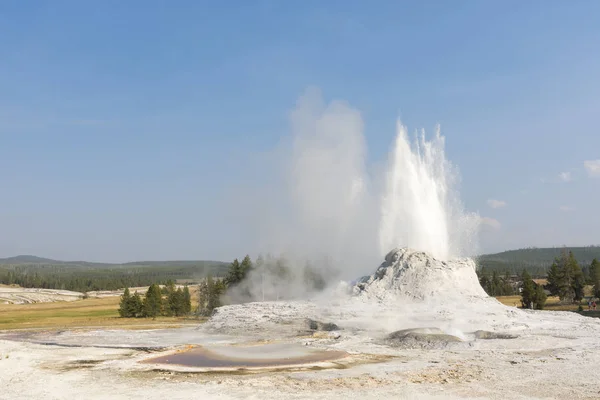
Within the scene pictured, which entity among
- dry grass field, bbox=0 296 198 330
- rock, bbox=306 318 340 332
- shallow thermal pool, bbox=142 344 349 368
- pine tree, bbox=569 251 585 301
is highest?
Answer: pine tree, bbox=569 251 585 301

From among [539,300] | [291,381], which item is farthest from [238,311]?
[539,300]

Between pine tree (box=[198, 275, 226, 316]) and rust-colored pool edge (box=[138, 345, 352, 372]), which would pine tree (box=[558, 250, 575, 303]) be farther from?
rust-colored pool edge (box=[138, 345, 352, 372])

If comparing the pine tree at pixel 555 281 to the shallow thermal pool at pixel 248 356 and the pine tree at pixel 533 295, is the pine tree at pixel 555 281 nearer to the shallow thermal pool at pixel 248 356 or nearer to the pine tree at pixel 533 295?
the pine tree at pixel 533 295

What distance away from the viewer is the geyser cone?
113 feet

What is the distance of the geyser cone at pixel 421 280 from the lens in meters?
34.3

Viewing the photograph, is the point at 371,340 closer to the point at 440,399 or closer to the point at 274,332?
the point at 274,332

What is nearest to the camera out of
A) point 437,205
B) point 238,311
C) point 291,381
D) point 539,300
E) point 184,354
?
point 291,381

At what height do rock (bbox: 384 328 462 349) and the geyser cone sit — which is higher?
the geyser cone

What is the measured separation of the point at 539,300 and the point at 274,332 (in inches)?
1413

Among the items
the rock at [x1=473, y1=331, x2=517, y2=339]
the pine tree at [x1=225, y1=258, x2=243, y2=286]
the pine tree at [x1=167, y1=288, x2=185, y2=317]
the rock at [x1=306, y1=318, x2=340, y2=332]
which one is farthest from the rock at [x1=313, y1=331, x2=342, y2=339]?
the pine tree at [x1=167, y1=288, x2=185, y2=317]

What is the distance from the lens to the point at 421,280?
3528 cm

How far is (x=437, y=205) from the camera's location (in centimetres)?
4031

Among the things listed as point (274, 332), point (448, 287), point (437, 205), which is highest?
point (437, 205)

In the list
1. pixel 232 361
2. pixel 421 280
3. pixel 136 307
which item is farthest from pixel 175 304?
pixel 232 361
